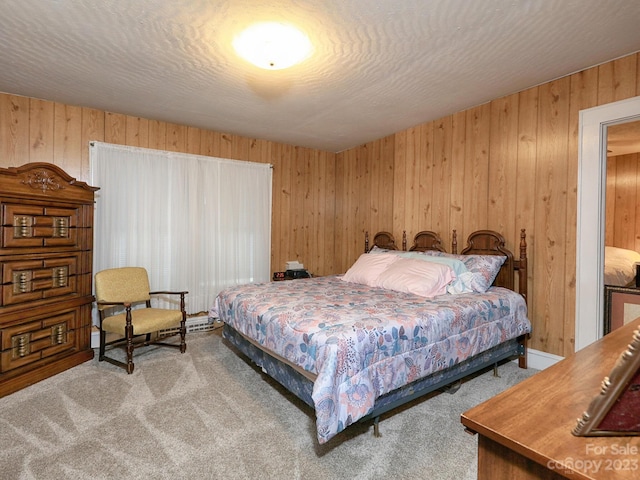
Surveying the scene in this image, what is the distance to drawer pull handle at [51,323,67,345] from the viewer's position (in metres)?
2.77

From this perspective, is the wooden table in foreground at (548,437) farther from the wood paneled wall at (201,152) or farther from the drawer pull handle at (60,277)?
the wood paneled wall at (201,152)

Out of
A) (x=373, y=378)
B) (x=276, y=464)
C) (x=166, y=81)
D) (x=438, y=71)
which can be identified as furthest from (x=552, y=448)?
(x=166, y=81)

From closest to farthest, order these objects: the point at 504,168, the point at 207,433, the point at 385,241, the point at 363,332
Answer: the point at 363,332 → the point at 207,433 → the point at 504,168 → the point at 385,241

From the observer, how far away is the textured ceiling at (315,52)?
1.86 meters

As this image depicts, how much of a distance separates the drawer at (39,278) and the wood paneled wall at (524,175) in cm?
360

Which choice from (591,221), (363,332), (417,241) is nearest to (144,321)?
(363,332)

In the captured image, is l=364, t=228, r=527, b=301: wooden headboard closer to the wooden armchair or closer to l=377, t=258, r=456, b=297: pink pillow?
l=377, t=258, r=456, b=297: pink pillow

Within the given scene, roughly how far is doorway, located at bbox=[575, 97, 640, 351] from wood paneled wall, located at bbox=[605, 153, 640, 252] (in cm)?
66

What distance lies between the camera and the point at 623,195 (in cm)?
300

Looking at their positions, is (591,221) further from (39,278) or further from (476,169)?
(39,278)

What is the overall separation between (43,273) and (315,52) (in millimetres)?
2857

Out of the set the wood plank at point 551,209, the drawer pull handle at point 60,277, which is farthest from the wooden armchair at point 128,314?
the wood plank at point 551,209

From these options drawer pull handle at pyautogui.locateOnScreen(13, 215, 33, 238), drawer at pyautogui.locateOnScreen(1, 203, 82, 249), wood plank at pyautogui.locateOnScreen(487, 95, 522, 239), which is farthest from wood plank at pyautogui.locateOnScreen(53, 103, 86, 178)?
wood plank at pyautogui.locateOnScreen(487, 95, 522, 239)

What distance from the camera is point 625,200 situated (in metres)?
3.02
